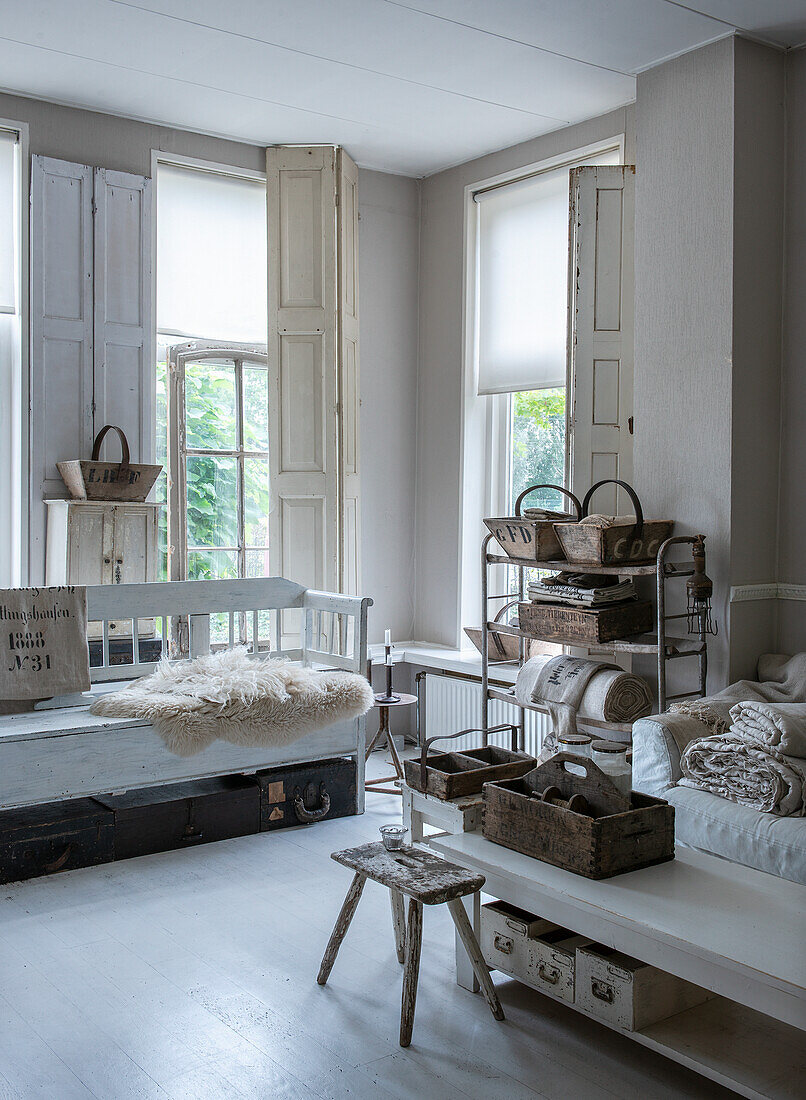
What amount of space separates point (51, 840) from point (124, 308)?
8.36 feet

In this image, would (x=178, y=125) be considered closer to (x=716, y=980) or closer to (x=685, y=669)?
(x=685, y=669)

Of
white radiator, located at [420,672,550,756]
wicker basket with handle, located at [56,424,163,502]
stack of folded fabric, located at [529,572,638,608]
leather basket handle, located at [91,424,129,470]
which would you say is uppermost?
leather basket handle, located at [91,424,129,470]

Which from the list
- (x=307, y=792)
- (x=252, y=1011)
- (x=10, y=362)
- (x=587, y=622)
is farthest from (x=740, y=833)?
(x=10, y=362)

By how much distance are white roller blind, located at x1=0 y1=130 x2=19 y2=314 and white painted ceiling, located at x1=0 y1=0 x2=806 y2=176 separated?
279mm

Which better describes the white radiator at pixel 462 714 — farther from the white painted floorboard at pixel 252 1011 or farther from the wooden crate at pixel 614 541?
the white painted floorboard at pixel 252 1011

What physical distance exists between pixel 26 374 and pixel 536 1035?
142 inches

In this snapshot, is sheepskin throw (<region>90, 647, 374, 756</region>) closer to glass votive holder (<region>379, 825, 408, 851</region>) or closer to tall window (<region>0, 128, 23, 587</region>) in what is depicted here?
tall window (<region>0, 128, 23, 587</region>)

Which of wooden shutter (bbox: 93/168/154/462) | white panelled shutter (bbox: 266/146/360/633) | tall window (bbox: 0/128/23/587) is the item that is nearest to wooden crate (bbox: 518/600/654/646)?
white panelled shutter (bbox: 266/146/360/633)

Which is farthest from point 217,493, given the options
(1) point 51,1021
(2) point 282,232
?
(1) point 51,1021

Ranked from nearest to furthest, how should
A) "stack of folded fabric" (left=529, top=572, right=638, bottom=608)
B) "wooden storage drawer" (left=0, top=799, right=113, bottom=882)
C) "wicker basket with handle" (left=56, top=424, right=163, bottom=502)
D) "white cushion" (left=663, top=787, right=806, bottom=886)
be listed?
"white cushion" (left=663, top=787, right=806, bottom=886) → "wooden storage drawer" (left=0, top=799, right=113, bottom=882) → "stack of folded fabric" (left=529, top=572, right=638, bottom=608) → "wicker basket with handle" (left=56, top=424, right=163, bottom=502)

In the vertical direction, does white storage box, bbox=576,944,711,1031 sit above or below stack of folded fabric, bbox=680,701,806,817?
below

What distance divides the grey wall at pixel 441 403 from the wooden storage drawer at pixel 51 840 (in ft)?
8.09

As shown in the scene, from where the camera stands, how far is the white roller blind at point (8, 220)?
4633 millimetres

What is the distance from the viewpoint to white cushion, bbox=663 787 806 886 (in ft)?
8.95
